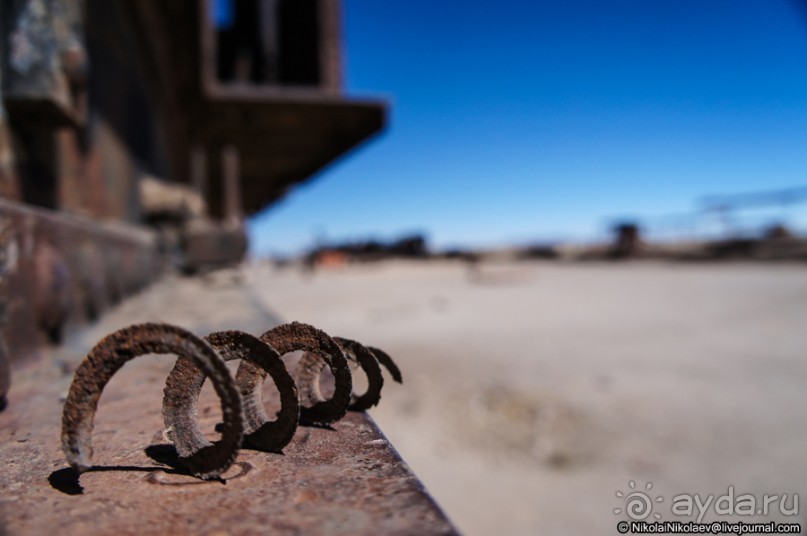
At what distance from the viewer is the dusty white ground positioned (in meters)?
5.44

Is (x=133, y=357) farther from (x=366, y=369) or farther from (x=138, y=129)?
(x=138, y=129)

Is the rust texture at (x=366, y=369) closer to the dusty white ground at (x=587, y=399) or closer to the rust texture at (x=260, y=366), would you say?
the rust texture at (x=260, y=366)

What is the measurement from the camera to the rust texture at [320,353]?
1012mm

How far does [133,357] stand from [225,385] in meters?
0.17

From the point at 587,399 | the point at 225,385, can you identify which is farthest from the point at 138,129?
the point at 587,399

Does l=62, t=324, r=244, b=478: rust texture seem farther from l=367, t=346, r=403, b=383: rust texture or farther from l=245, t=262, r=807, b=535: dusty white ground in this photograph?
l=245, t=262, r=807, b=535: dusty white ground

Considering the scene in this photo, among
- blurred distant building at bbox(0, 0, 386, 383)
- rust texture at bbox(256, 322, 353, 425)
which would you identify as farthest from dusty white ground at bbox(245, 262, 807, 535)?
rust texture at bbox(256, 322, 353, 425)

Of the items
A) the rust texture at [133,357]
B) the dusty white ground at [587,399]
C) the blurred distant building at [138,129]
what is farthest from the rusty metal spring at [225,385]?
the dusty white ground at [587,399]

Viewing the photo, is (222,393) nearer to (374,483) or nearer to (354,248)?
(374,483)

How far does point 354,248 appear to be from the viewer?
24453 mm

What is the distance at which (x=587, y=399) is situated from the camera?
676 cm

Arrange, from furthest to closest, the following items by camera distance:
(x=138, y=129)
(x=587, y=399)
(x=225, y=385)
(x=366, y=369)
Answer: (x=587, y=399)
(x=138, y=129)
(x=366, y=369)
(x=225, y=385)

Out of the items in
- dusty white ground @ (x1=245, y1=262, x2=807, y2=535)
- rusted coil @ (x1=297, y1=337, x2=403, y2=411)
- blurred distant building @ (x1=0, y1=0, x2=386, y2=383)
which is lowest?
dusty white ground @ (x1=245, y1=262, x2=807, y2=535)

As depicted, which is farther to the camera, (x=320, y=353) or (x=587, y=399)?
(x=587, y=399)
